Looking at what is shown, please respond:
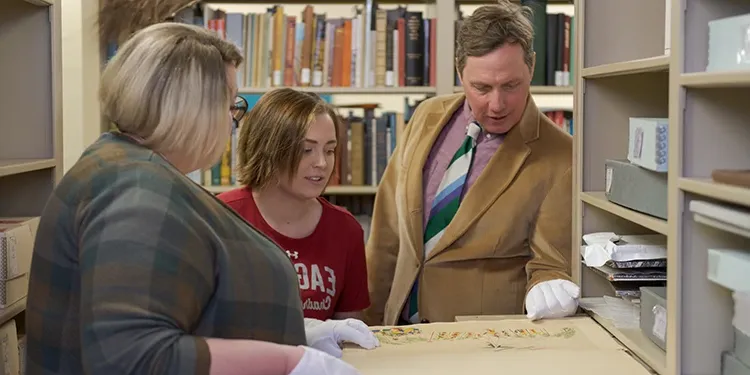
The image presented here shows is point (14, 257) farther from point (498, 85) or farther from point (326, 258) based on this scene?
point (498, 85)

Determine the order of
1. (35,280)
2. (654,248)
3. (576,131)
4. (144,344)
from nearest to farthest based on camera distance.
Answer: (144,344), (35,280), (654,248), (576,131)

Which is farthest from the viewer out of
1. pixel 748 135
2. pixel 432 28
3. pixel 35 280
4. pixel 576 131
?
pixel 432 28

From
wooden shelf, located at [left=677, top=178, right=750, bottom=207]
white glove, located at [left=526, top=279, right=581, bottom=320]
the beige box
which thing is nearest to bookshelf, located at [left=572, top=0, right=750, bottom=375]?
wooden shelf, located at [left=677, top=178, right=750, bottom=207]

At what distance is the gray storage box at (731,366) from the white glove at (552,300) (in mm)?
524

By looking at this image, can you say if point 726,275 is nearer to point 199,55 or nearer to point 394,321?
point 199,55

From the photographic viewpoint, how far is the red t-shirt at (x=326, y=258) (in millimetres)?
1947

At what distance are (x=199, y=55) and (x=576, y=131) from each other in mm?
996

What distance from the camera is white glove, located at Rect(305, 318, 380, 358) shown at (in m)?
1.59

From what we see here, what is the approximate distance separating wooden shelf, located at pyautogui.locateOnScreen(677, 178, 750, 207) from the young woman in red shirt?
880 mm

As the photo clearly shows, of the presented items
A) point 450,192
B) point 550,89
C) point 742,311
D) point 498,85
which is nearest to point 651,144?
point 742,311

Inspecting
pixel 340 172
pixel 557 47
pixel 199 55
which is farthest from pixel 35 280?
pixel 557 47

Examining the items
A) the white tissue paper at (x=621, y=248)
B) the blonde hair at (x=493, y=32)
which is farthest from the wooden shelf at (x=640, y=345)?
the blonde hair at (x=493, y=32)

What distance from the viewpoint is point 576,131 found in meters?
1.91

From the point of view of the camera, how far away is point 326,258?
6.52 ft
